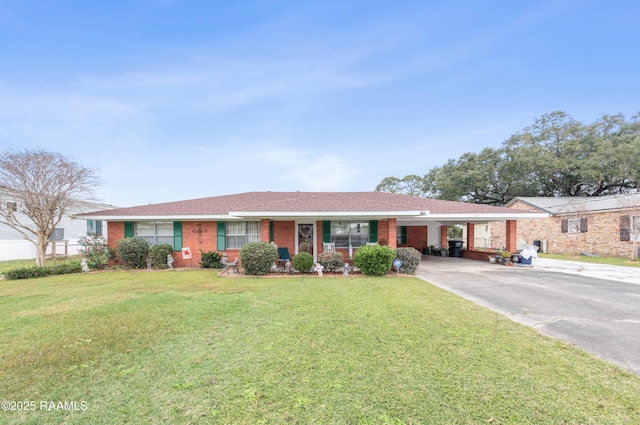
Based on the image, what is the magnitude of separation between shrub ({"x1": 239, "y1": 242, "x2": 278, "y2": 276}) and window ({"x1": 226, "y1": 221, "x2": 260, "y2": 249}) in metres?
2.60

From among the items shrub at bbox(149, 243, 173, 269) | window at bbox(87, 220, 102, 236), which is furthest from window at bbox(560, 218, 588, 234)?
window at bbox(87, 220, 102, 236)

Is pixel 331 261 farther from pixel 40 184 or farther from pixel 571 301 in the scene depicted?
pixel 40 184

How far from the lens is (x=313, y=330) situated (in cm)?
460

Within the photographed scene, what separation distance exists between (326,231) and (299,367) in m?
9.02

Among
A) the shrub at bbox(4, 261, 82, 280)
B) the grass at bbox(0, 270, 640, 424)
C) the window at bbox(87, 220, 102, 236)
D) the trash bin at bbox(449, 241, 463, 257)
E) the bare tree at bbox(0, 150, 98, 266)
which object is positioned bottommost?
the trash bin at bbox(449, 241, 463, 257)

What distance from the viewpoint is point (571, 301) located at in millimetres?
6625

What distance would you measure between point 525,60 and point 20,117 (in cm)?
2402

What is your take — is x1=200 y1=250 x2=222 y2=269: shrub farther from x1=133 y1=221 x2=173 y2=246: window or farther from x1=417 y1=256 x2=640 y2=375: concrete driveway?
x1=417 y1=256 x2=640 y2=375: concrete driveway

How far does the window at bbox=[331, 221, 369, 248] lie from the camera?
12359 millimetres

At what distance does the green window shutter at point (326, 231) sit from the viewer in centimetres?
1229

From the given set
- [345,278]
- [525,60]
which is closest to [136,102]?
[345,278]

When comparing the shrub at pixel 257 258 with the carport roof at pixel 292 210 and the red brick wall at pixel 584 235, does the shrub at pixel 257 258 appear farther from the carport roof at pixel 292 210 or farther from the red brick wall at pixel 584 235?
the red brick wall at pixel 584 235

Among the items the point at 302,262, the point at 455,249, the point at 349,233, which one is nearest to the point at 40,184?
the point at 302,262

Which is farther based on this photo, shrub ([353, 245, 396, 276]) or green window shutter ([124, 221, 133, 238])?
green window shutter ([124, 221, 133, 238])
